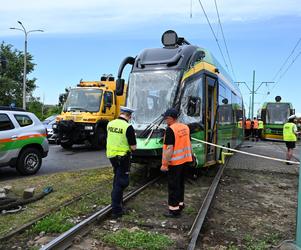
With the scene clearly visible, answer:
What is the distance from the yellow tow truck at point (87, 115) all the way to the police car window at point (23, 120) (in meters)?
5.77

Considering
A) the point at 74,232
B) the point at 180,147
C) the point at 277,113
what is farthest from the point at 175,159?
the point at 277,113

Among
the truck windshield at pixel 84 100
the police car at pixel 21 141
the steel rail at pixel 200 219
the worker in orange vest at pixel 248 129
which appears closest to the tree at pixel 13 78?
the worker in orange vest at pixel 248 129

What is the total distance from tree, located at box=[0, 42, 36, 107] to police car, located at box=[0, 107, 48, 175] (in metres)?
39.9

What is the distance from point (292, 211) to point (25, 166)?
7094 millimetres

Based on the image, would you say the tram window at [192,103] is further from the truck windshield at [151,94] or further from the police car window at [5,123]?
the police car window at [5,123]

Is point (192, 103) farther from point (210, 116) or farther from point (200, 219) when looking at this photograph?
point (200, 219)

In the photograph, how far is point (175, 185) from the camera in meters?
6.89

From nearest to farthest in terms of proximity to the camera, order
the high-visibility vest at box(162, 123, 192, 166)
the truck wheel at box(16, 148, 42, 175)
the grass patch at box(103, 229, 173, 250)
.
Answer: the grass patch at box(103, 229, 173, 250) → the high-visibility vest at box(162, 123, 192, 166) → the truck wheel at box(16, 148, 42, 175)

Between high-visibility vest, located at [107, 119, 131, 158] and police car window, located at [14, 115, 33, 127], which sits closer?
high-visibility vest, located at [107, 119, 131, 158]

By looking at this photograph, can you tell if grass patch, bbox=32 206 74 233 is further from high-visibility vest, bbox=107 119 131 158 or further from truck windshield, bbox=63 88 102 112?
truck windshield, bbox=63 88 102 112

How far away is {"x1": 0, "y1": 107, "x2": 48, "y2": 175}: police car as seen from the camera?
1024 centimetres

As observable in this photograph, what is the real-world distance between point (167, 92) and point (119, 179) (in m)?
3.29

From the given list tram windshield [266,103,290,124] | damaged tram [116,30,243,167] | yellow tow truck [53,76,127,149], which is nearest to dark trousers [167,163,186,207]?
damaged tram [116,30,243,167]

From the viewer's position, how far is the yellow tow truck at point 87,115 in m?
17.3
